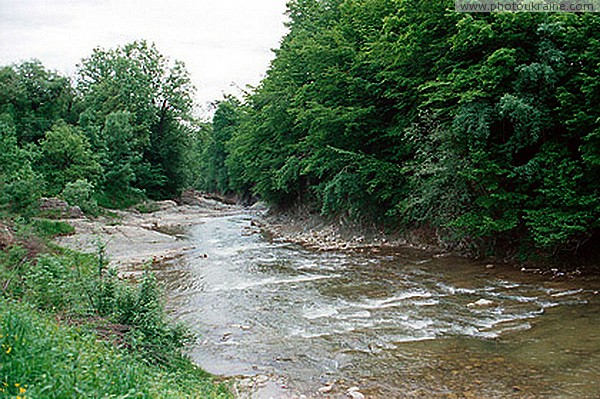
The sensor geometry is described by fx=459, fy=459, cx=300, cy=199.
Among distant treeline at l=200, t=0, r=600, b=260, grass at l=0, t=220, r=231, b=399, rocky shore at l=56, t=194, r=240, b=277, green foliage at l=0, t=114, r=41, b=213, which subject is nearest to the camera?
grass at l=0, t=220, r=231, b=399

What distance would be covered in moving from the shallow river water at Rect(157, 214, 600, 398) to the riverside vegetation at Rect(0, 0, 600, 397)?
1.41 m

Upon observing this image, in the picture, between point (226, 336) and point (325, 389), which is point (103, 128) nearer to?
point (226, 336)

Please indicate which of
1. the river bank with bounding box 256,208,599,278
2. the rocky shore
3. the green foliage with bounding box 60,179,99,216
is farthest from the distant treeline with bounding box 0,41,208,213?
the river bank with bounding box 256,208,599,278

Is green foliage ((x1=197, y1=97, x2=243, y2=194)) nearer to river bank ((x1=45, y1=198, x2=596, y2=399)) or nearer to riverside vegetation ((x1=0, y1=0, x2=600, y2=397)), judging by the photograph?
riverside vegetation ((x1=0, y1=0, x2=600, y2=397))

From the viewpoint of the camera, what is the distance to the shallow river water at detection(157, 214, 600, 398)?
5715mm

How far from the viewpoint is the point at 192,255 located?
16.7 metres

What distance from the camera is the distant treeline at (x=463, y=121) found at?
34.2 ft

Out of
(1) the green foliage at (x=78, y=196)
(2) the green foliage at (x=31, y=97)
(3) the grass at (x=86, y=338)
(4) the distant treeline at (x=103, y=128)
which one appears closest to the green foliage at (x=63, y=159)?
(4) the distant treeline at (x=103, y=128)

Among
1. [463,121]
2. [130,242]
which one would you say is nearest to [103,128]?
[130,242]

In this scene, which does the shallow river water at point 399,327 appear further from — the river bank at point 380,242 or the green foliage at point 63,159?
the green foliage at point 63,159

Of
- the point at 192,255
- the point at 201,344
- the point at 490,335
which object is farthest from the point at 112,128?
the point at 490,335

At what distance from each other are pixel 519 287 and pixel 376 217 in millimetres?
8399

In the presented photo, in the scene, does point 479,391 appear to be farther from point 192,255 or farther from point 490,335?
point 192,255

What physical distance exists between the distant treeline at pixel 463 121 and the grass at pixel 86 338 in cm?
875
